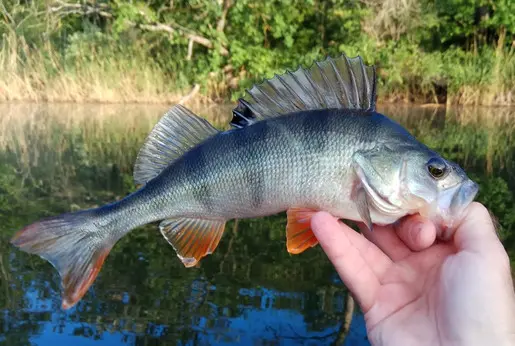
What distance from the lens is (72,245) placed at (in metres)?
2.02

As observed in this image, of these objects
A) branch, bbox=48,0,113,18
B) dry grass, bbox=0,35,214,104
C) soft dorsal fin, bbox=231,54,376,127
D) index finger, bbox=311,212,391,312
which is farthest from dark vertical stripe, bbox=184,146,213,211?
branch, bbox=48,0,113,18

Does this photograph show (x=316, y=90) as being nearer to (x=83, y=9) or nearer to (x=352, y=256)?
(x=352, y=256)

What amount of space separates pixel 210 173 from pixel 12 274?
2.18 m

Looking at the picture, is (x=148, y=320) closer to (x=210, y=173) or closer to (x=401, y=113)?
(x=210, y=173)

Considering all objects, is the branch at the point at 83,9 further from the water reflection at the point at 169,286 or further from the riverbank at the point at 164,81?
the water reflection at the point at 169,286

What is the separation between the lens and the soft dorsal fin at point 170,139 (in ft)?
7.05

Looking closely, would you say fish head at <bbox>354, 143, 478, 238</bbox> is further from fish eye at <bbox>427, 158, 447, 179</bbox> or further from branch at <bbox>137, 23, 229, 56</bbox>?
branch at <bbox>137, 23, 229, 56</bbox>

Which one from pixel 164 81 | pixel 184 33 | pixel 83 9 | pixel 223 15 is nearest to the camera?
pixel 164 81

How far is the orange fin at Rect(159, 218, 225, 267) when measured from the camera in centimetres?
217

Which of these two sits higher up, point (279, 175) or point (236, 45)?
point (279, 175)

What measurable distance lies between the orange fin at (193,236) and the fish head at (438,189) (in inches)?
31.3

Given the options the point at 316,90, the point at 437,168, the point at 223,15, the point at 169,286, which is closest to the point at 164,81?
the point at 223,15

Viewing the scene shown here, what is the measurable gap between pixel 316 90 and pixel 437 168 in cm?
55

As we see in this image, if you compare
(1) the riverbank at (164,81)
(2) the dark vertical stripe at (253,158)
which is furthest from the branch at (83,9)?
(2) the dark vertical stripe at (253,158)
